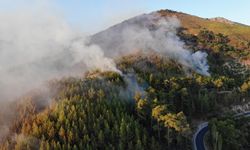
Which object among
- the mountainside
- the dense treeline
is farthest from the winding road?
the dense treeline

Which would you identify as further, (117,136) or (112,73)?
(112,73)

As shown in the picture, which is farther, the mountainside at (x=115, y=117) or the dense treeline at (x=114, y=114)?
the mountainside at (x=115, y=117)

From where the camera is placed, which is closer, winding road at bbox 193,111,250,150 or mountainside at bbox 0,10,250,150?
mountainside at bbox 0,10,250,150

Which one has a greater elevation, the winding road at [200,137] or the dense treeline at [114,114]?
the dense treeline at [114,114]

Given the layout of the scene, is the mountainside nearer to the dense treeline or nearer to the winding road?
the dense treeline

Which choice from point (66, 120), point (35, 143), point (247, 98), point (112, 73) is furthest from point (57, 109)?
point (247, 98)

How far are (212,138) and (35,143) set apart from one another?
58.3 meters

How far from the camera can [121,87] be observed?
167 m

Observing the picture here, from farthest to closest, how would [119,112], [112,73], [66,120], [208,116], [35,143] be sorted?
[112,73], [208,116], [119,112], [66,120], [35,143]

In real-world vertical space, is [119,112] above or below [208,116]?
above

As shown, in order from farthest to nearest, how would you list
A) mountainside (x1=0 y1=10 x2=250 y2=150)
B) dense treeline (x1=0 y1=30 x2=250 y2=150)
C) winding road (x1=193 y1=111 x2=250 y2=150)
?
winding road (x1=193 y1=111 x2=250 y2=150) < mountainside (x1=0 y1=10 x2=250 y2=150) < dense treeline (x1=0 y1=30 x2=250 y2=150)

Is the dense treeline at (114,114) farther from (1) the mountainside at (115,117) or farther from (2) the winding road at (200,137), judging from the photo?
(2) the winding road at (200,137)

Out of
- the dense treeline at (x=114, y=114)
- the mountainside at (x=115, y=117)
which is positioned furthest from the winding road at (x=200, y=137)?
the dense treeline at (x=114, y=114)

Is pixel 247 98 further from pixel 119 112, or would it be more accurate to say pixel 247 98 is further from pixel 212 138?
pixel 119 112
